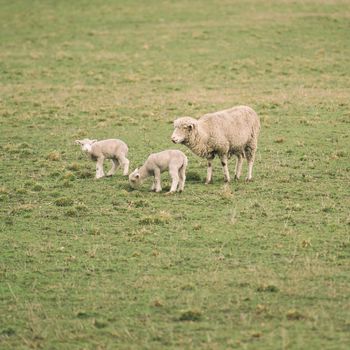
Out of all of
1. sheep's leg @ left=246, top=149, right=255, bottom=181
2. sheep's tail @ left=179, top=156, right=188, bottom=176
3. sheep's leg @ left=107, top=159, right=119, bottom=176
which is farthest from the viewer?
sheep's leg @ left=107, top=159, right=119, bottom=176

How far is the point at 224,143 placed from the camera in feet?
56.2

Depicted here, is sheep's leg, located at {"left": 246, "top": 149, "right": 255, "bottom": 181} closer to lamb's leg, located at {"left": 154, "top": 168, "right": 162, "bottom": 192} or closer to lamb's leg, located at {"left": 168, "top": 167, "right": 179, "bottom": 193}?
lamb's leg, located at {"left": 168, "top": 167, "right": 179, "bottom": 193}

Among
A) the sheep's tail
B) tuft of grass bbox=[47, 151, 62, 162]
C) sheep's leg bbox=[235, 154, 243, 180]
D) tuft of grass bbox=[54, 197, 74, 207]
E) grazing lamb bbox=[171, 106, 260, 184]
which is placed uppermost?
grazing lamb bbox=[171, 106, 260, 184]

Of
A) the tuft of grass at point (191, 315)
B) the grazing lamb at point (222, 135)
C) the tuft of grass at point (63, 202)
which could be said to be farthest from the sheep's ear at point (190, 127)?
the tuft of grass at point (191, 315)

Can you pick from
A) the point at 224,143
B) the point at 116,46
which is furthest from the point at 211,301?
the point at 116,46

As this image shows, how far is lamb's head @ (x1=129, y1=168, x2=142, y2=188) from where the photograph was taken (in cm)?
1666

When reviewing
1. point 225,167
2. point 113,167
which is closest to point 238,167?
point 225,167

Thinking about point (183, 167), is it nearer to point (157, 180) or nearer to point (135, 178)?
point (157, 180)

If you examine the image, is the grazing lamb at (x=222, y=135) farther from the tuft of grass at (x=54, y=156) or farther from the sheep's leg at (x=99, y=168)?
the tuft of grass at (x=54, y=156)

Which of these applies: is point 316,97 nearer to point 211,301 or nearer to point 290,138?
point 290,138

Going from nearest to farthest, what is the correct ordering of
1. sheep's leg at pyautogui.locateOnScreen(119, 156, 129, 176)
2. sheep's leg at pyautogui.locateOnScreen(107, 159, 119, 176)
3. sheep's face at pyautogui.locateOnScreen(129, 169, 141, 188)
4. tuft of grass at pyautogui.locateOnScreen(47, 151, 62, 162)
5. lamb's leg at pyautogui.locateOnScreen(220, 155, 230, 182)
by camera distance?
sheep's face at pyautogui.locateOnScreen(129, 169, 141, 188) < lamb's leg at pyautogui.locateOnScreen(220, 155, 230, 182) < sheep's leg at pyautogui.locateOnScreen(119, 156, 129, 176) < sheep's leg at pyautogui.locateOnScreen(107, 159, 119, 176) < tuft of grass at pyautogui.locateOnScreen(47, 151, 62, 162)

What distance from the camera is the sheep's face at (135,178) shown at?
16.7 m

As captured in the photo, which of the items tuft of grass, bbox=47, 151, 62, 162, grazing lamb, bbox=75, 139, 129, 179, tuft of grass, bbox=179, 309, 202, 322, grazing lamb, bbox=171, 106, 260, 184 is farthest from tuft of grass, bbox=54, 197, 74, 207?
tuft of grass, bbox=179, 309, 202, 322

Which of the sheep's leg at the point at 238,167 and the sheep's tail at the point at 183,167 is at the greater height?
the sheep's tail at the point at 183,167
